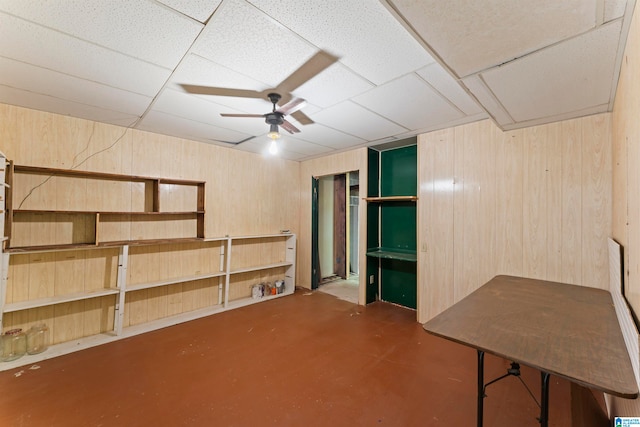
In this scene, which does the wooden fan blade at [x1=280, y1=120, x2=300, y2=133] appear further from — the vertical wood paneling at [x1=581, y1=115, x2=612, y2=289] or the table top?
the vertical wood paneling at [x1=581, y1=115, x2=612, y2=289]

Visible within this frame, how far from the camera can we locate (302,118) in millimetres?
2867

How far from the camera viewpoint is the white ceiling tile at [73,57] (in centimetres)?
153

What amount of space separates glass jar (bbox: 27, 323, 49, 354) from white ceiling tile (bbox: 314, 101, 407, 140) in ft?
11.9

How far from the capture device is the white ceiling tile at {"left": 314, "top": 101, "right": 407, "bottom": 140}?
263 cm

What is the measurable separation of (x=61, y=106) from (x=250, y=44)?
2.39m

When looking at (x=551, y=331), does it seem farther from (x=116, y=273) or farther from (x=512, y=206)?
(x=116, y=273)

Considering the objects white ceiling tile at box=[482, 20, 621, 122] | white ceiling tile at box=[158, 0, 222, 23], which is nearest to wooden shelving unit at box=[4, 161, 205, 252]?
white ceiling tile at box=[158, 0, 222, 23]

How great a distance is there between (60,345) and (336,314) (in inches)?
125

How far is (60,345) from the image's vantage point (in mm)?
2723

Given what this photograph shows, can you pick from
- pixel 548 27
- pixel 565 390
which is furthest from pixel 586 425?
pixel 548 27

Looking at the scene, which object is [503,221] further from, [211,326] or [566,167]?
[211,326]

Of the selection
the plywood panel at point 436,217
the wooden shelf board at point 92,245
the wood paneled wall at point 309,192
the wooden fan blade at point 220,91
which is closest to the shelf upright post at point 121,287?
the wooden shelf board at point 92,245

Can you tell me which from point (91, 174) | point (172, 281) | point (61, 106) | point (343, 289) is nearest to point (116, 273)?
point (172, 281)

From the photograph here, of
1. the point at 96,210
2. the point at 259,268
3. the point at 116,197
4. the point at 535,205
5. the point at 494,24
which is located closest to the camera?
the point at 494,24
